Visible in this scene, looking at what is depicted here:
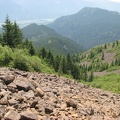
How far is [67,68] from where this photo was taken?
11962cm

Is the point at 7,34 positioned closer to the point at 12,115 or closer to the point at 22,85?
the point at 22,85

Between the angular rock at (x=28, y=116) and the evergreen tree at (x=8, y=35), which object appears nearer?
the angular rock at (x=28, y=116)

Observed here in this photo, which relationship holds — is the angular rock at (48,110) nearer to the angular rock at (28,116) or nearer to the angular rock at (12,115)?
the angular rock at (28,116)

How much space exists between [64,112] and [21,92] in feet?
9.18

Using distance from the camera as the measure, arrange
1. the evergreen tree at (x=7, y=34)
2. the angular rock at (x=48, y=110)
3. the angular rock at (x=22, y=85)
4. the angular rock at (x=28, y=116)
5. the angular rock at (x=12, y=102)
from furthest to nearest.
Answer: the evergreen tree at (x=7, y=34), the angular rock at (x=22, y=85), the angular rock at (x=48, y=110), the angular rock at (x=12, y=102), the angular rock at (x=28, y=116)

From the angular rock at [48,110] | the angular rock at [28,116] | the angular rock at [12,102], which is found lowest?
the angular rock at [48,110]

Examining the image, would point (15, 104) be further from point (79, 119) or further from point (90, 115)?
point (90, 115)

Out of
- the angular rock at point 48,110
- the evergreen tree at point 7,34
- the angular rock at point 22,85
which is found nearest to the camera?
the angular rock at point 48,110

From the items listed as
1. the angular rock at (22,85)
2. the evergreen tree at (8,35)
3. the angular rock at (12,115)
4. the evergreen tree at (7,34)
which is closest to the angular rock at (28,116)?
the angular rock at (12,115)

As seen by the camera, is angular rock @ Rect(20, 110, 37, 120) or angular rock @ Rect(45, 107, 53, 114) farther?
angular rock @ Rect(45, 107, 53, 114)

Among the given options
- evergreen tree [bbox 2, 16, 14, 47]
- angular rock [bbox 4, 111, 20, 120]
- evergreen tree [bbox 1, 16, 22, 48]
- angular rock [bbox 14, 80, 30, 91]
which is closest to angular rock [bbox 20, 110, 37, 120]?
angular rock [bbox 4, 111, 20, 120]

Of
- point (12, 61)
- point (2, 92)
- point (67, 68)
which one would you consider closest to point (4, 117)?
point (2, 92)

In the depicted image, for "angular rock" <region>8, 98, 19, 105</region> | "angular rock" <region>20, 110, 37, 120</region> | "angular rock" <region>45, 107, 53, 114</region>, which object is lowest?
"angular rock" <region>45, 107, 53, 114</region>

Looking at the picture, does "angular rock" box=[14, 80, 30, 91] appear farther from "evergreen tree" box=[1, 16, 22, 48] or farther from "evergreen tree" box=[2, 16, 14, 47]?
"evergreen tree" box=[2, 16, 14, 47]
